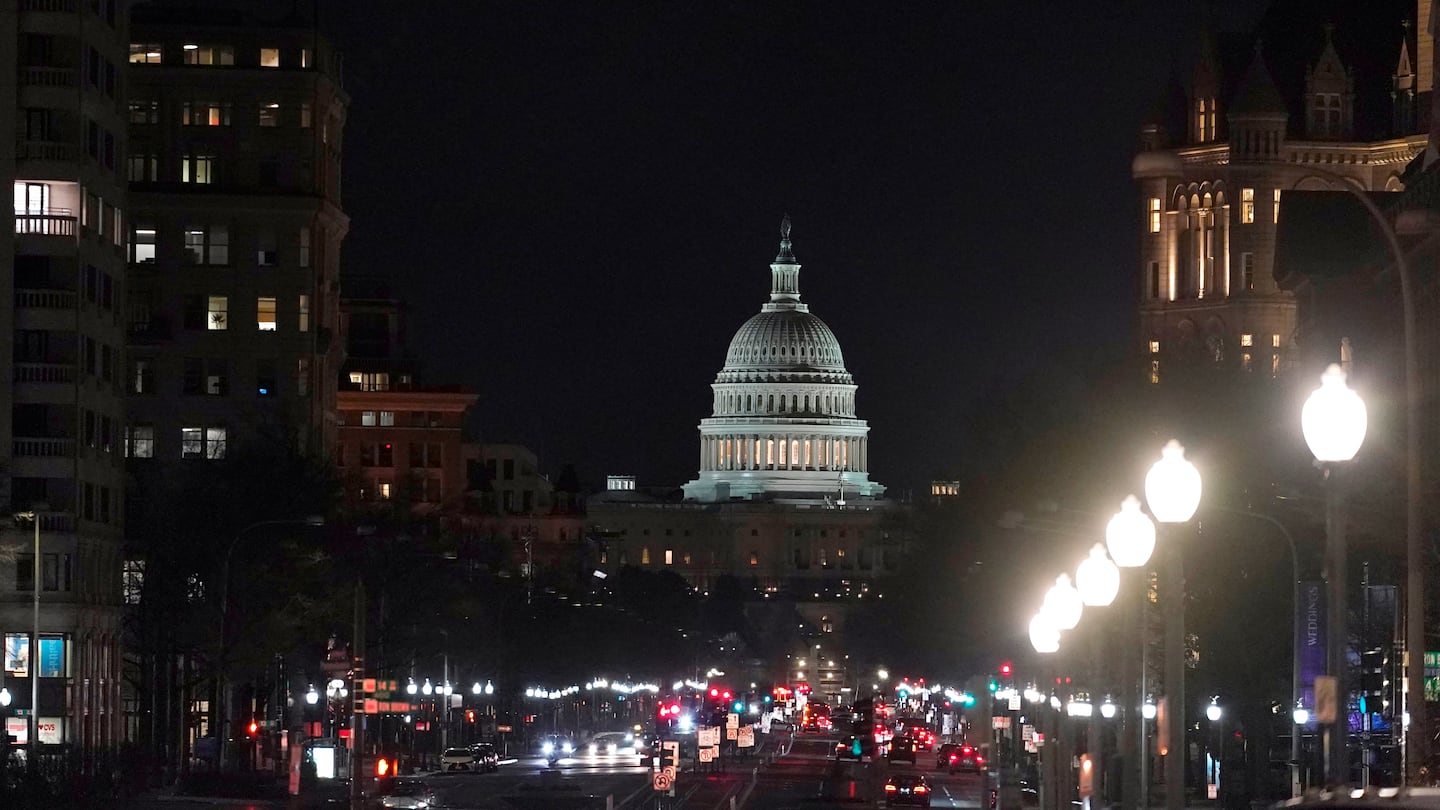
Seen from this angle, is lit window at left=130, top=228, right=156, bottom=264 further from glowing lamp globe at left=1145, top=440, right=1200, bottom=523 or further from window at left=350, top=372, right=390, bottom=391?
glowing lamp globe at left=1145, top=440, right=1200, bottom=523

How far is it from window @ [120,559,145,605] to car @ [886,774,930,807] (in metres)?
24.2

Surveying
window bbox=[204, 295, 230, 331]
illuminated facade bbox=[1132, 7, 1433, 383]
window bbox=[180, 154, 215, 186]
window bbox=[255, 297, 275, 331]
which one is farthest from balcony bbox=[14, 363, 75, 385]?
illuminated facade bbox=[1132, 7, 1433, 383]

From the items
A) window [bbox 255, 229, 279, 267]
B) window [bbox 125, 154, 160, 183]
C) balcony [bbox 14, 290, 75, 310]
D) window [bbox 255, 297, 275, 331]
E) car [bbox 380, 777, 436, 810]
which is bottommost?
car [bbox 380, 777, 436, 810]

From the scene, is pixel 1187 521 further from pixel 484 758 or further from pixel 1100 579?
pixel 484 758

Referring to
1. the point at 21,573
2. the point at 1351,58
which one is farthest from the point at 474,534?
the point at 21,573

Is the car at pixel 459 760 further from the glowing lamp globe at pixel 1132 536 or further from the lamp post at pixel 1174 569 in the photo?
the lamp post at pixel 1174 569

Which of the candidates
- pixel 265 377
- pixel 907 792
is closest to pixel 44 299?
pixel 907 792

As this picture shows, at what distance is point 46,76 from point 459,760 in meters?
39.5

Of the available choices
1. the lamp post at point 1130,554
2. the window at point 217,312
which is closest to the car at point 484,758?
the window at point 217,312

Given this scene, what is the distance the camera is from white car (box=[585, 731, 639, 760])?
146000mm

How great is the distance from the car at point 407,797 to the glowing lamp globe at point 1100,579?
25.2 meters

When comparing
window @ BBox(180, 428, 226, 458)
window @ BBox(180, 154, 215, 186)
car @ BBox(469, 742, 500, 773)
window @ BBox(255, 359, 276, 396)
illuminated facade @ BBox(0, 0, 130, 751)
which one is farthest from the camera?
window @ BBox(180, 154, 215, 186)

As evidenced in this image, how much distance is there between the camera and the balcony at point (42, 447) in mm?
85375

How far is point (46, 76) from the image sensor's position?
84.7m
